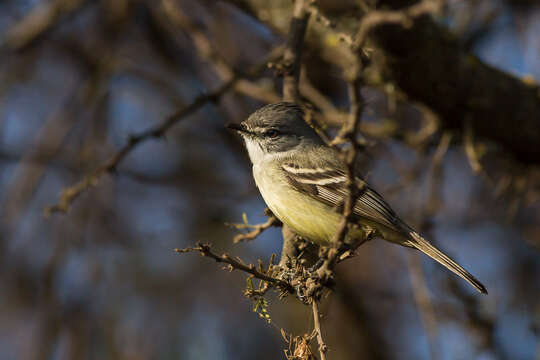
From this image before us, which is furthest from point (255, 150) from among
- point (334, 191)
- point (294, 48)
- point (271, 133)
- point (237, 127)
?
point (294, 48)

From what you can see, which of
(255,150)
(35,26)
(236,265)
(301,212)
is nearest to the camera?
(236,265)

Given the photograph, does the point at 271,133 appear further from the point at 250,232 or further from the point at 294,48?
the point at 250,232

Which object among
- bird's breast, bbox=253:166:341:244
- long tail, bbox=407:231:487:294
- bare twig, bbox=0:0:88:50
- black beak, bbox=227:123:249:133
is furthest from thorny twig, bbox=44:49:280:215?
bare twig, bbox=0:0:88:50

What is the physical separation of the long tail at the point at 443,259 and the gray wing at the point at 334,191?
177 mm

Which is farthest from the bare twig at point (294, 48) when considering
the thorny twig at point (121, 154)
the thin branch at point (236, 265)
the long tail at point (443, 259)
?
the thin branch at point (236, 265)

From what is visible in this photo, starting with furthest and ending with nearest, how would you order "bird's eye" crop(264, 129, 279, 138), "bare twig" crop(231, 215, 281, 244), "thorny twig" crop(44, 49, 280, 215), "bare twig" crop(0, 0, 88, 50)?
"bare twig" crop(0, 0, 88, 50) → "bird's eye" crop(264, 129, 279, 138) → "thorny twig" crop(44, 49, 280, 215) → "bare twig" crop(231, 215, 281, 244)

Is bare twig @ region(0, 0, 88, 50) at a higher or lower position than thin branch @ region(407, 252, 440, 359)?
higher

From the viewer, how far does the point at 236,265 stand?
9.60 feet

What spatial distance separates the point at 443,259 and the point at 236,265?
247 cm

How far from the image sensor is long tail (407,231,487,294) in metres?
4.52

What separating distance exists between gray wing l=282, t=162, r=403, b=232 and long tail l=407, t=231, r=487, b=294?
0.18 m

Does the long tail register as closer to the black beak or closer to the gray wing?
the gray wing

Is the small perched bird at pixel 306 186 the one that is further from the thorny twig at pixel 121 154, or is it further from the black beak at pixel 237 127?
the thorny twig at pixel 121 154

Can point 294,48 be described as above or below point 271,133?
above
